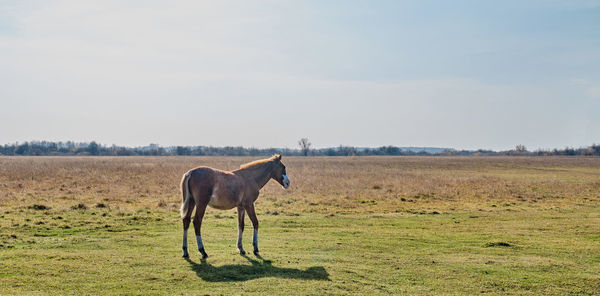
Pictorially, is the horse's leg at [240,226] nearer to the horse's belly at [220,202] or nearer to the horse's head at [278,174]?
the horse's belly at [220,202]

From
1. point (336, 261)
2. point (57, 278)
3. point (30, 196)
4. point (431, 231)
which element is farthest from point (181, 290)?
point (30, 196)

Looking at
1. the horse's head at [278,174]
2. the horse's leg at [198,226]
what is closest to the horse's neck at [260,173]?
the horse's head at [278,174]

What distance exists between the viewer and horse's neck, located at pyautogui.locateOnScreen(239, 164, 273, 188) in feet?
43.1

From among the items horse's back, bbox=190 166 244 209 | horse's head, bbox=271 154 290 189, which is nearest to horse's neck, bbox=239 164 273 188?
horse's head, bbox=271 154 290 189

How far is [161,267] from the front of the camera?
1049 cm

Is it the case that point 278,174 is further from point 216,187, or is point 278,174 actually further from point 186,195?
point 186,195

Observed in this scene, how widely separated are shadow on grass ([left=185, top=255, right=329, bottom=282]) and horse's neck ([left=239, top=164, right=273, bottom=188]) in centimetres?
288

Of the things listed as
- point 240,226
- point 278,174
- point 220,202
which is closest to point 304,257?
point 240,226

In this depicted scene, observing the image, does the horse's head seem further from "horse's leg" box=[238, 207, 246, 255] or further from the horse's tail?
the horse's tail

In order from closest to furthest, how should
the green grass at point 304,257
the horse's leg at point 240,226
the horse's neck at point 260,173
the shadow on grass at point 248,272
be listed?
the green grass at point 304,257
the shadow on grass at point 248,272
the horse's leg at point 240,226
the horse's neck at point 260,173

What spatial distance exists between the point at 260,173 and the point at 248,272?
3779 mm

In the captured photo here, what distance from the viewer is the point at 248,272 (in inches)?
402

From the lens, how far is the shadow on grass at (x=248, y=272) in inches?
385

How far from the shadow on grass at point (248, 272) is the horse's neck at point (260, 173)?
113 inches
